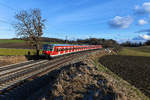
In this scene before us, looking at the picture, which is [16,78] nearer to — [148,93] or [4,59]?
[4,59]

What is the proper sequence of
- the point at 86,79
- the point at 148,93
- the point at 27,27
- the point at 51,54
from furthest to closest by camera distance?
1. the point at 27,27
2. the point at 51,54
3. the point at 148,93
4. the point at 86,79

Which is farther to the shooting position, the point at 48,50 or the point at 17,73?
the point at 48,50

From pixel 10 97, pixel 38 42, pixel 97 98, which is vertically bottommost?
pixel 10 97

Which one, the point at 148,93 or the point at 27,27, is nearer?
the point at 148,93

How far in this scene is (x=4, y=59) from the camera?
73.6 ft

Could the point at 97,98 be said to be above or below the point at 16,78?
above

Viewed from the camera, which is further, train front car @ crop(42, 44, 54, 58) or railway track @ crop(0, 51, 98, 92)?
train front car @ crop(42, 44, 54, 58)

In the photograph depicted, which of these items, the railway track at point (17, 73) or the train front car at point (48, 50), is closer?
the railway track at point (17, 73)

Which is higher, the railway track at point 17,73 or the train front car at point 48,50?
the train front car at point 48,50

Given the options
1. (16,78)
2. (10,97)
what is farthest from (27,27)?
(10,97)

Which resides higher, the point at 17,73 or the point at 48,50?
the point at 48,50

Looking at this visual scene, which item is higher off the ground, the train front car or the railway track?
the train front car

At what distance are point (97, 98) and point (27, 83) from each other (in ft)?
24.0

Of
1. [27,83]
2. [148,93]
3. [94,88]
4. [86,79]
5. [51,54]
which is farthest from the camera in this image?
[51,54]
